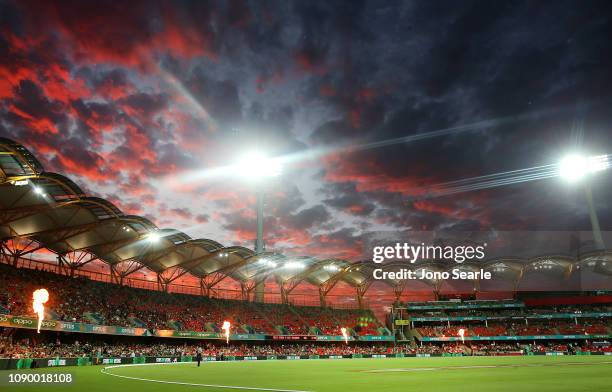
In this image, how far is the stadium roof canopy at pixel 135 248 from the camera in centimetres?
4147

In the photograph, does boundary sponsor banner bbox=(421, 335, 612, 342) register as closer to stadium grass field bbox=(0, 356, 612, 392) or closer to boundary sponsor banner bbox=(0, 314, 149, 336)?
stadium grass field bbox=(0, 356, 612, 392)

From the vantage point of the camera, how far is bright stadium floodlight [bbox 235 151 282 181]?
7631cm

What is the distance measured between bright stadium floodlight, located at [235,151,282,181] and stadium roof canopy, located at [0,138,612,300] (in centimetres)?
1449

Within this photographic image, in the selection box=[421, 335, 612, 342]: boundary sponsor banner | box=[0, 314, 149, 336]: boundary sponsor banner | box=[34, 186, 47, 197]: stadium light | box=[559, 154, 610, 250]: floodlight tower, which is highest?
box=[559, 154, 610, 250]: floodlight tower

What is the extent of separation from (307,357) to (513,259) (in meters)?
47.1

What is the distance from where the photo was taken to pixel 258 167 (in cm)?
7694

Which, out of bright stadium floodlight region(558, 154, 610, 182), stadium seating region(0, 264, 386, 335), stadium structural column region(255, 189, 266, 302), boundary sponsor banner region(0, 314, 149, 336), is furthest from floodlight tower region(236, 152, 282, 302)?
bright stadium floodlight region(558, 154, 610, 182)

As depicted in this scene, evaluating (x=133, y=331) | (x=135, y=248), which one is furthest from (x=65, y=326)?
(x=135, y=248)

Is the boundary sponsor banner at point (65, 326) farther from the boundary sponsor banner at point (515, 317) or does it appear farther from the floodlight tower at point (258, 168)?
the boundary sponsor banner at point (515, 317)

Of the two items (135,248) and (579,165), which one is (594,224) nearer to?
(579,165)

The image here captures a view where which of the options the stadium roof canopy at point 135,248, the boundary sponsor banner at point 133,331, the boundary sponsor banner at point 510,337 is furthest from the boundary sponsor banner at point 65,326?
the boundary sponsor banner at point 510,337

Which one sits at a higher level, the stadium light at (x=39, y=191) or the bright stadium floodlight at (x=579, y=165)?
the bright stadium floodlight at (x=579, y=165)

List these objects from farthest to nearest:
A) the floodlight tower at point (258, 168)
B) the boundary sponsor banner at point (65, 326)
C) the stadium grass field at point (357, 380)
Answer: the floodlight tower at point (258, 168) → the boundary sponsor banner at point (65, 326) → the stadium grass field at point (357, 380)

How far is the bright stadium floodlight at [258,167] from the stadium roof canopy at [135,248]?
1449 cm
